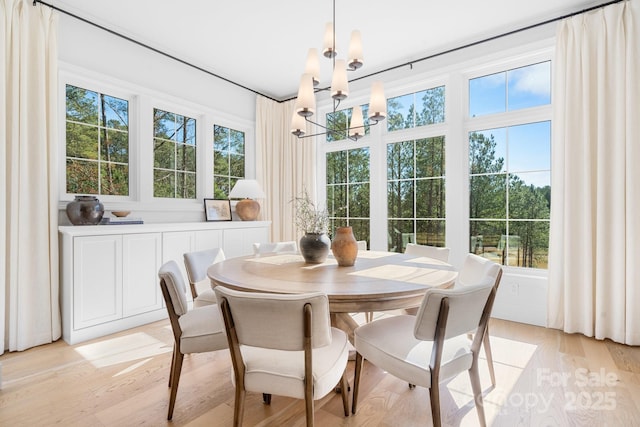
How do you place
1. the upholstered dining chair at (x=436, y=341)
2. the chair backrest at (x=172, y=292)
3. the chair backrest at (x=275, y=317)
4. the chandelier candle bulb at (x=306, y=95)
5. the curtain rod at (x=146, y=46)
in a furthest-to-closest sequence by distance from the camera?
the curtain rod at (x=146, y=46) → the chandelier candle bulb at (x=306, y=95) → the chair backrest at (x=172, y=292) → the upholstered dining chair at (x=436, y=341) → the chair backrest at (x=275, y=317)

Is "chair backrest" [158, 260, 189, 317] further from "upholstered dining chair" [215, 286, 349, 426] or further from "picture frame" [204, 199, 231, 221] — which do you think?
"picture frame" [204, 199, 231, 221]

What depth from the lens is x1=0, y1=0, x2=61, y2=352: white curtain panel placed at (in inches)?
99.7

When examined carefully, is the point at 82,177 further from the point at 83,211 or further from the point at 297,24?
the point at 297,24

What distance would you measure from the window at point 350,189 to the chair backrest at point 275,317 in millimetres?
3124

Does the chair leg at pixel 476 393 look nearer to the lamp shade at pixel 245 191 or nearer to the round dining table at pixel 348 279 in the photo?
the round dining table at pixel 348 279

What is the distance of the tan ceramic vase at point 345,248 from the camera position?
6.86 ft

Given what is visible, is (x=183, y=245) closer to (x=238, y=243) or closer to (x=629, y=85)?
(x=238, y=243)

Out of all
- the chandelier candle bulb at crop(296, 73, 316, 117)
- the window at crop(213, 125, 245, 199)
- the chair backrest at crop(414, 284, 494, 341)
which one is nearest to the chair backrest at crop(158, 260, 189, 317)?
the chair backrest at crop(414, 284, 494, 341)

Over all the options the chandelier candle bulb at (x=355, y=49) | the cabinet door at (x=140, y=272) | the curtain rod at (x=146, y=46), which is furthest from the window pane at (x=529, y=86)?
the cabinet door at (x=140, y=272)

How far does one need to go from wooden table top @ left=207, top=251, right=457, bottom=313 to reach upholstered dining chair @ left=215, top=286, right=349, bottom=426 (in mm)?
241

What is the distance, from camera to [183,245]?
3.39 m

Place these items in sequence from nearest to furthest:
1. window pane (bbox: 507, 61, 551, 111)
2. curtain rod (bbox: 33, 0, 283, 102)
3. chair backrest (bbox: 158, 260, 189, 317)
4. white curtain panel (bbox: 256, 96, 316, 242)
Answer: chair backrest (bbox: 158, 260, 189, 317), curtain rod (bbox: 33, 0, 283, 102), window pane (bbox: 507, 61, 551, 111), white curtain panel (bbox: 256, 96, 316, 242)

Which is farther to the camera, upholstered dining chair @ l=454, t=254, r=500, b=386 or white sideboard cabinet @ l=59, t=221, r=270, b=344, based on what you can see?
white sideboard cabinet @ l=59, t=221, r=270, b=344

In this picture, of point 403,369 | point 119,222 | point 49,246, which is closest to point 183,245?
point 119,222
